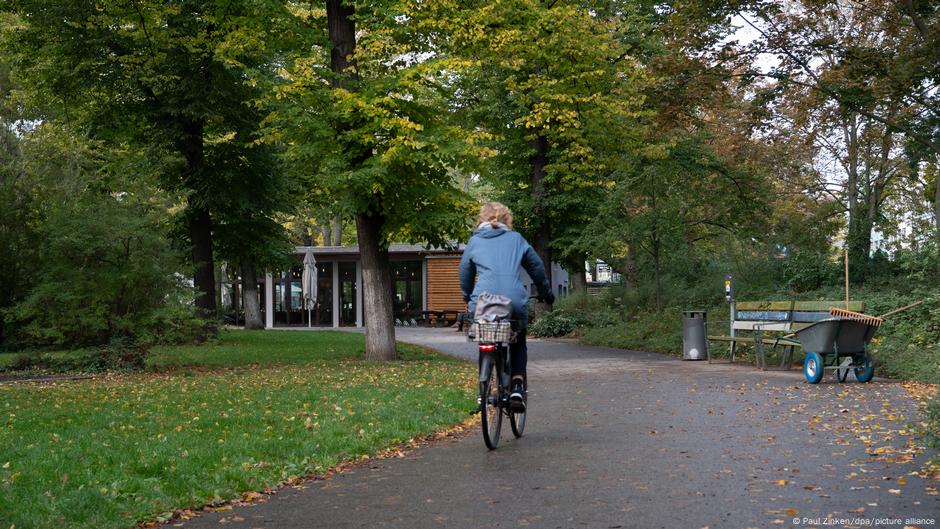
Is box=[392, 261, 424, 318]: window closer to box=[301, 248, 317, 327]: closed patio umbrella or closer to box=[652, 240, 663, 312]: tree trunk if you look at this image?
box=[301, 248, 317, 327]: closed patio umbrella

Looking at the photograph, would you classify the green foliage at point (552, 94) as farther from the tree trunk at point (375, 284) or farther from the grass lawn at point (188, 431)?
the grass lawn at point (188, 431)

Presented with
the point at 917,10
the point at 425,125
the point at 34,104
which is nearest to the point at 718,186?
the point at 917,10

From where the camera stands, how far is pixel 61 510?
5730 mm

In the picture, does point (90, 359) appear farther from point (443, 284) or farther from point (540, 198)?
point (443, 284)

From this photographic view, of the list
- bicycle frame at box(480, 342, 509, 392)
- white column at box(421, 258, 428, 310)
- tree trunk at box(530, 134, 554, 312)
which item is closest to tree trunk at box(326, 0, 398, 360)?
bicycle frame at box(480, 342, 509, 392)

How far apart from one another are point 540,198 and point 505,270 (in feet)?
77.7

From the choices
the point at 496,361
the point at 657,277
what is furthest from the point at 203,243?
the point at 496,361

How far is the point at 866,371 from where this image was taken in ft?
44.5

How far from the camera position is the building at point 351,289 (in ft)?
158

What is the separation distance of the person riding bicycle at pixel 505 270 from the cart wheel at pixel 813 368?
20.7 ft

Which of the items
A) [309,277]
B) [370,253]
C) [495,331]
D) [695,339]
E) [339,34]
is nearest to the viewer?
[495,331]

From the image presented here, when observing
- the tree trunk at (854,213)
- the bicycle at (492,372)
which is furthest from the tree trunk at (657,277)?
the bicycle at (492,372)

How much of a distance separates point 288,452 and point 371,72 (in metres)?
11.9

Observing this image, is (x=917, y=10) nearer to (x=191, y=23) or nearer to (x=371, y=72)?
(x=371, y=72)
